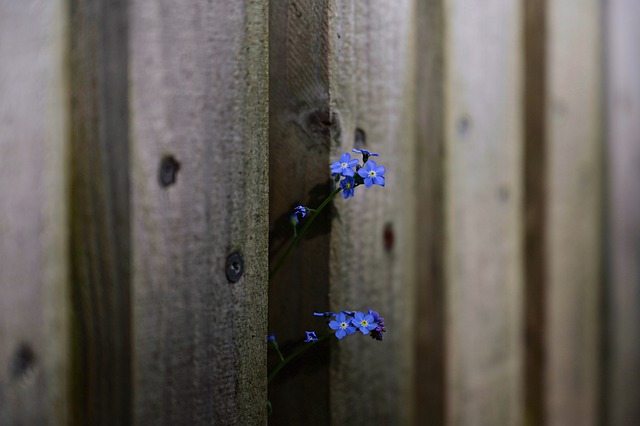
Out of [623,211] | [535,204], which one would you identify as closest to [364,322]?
[535,204]

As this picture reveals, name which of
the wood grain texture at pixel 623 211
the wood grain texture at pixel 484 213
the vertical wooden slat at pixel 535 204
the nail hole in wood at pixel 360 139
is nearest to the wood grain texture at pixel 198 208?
the nail hole in wood at pixel 360 139

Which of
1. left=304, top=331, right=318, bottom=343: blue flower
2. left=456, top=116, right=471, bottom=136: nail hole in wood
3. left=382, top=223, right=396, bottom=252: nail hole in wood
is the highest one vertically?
left=456, top=116, right=471, bottom=136: nail hole in wood

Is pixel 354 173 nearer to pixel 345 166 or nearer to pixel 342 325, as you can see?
pixel 345 166

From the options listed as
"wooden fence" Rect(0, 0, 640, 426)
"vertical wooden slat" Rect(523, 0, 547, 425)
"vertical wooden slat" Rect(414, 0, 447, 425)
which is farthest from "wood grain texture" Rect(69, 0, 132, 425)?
"vertical wooden slat" Rect(523, 0, 547, 425)

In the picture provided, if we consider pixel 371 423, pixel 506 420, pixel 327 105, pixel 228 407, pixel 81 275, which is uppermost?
pixel 327 105

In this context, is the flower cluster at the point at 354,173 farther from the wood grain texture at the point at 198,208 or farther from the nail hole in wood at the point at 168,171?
the nail hole in wood at the point at 168,171

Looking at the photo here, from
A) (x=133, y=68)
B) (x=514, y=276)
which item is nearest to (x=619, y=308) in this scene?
(x=514, y=276)

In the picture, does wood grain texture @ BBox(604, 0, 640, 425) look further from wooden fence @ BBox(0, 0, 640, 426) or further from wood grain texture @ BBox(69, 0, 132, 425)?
wood grain texture @ BBox(69, 0, 132, 425)

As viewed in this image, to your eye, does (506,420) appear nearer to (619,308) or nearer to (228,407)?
(619,308)
